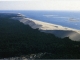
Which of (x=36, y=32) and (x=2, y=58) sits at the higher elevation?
(x=36, y=32)

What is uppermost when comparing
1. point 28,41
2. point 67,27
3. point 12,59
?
point 67,27

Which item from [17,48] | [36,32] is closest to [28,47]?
[17,48]

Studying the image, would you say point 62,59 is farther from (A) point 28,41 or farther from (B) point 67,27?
(B) point 67,27

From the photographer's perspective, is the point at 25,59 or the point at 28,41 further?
the point at 28,41

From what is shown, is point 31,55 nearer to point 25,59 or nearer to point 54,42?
point 25,59

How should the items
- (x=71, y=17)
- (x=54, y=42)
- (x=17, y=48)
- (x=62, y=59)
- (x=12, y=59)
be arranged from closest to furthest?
1. (x=62, y=59)
2. (x=12, y=59)
3. (x=17, y=48)
4. (x=54, y=42)
5. (x=71, y=17)

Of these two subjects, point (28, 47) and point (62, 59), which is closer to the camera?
point (62, 59)

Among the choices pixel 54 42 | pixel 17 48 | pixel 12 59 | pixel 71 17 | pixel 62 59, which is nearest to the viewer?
pixel 62 59

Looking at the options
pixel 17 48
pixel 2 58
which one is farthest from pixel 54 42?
pixel 2 58

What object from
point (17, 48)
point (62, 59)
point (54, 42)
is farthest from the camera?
point (54, 42)
